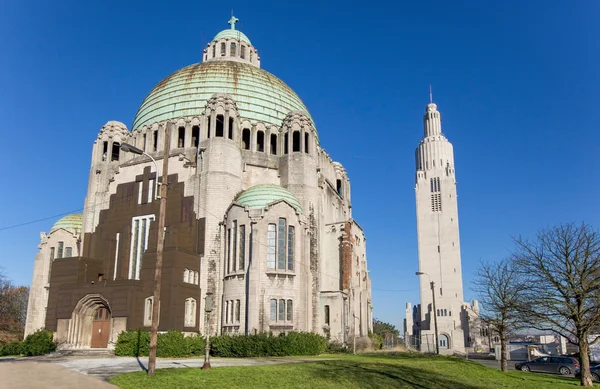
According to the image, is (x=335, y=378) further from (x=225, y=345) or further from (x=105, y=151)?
(x=105, y=151)

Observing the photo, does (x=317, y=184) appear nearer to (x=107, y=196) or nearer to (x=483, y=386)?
(x=107, y=196)

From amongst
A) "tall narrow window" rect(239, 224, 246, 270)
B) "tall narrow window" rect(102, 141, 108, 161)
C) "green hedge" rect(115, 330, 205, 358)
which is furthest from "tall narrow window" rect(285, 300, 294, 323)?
"tall narrow window" rect(102, 141, 108, 161)

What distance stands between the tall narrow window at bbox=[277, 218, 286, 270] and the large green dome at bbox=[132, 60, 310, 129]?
13067 mm

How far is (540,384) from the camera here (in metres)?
25.8

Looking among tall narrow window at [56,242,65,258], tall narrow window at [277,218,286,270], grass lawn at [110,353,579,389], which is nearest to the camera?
grass lawn at [110,353,579,389]

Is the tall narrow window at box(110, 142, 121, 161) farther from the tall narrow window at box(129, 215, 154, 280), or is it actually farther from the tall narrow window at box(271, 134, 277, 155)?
the tall narrow window at box(271, 134, 277, 155)

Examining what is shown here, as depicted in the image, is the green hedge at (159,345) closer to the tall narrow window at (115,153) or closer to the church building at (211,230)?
the church building at (211,230)

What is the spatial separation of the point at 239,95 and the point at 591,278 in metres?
33.3

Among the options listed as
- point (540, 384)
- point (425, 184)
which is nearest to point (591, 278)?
point (540, 384)

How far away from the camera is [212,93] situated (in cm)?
4859

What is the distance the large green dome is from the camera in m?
48.2

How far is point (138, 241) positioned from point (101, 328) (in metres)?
7.24

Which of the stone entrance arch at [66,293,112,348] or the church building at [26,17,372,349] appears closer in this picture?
the stone entrance arch at [66,293,112,348]

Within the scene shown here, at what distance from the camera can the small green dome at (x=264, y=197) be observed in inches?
1544
